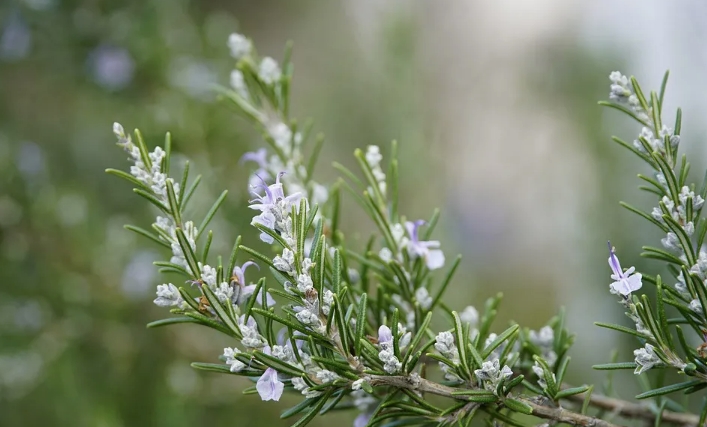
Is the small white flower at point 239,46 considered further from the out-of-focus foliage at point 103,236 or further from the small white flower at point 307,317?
the out-of-focus foliage at point 103,236

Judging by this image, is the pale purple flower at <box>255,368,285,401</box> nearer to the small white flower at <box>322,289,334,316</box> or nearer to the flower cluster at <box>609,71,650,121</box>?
the small white flower at <box>322,289,334,316</box>

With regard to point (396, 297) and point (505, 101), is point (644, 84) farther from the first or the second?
point (396, 297)

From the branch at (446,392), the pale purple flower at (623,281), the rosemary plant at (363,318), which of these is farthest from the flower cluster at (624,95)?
the branch at (446,392)

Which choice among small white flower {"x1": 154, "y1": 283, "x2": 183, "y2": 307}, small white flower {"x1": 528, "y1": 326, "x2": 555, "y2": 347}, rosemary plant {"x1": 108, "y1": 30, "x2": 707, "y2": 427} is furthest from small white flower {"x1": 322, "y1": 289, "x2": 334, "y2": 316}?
small white flower {"x1": 528, "y1": 326, "x2": 555, "y2": 347}

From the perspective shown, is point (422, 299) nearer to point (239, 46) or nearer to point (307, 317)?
→ point (307, 317)

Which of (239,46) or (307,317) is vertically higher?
(239,46)

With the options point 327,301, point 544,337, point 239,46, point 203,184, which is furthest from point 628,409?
point 203,184
